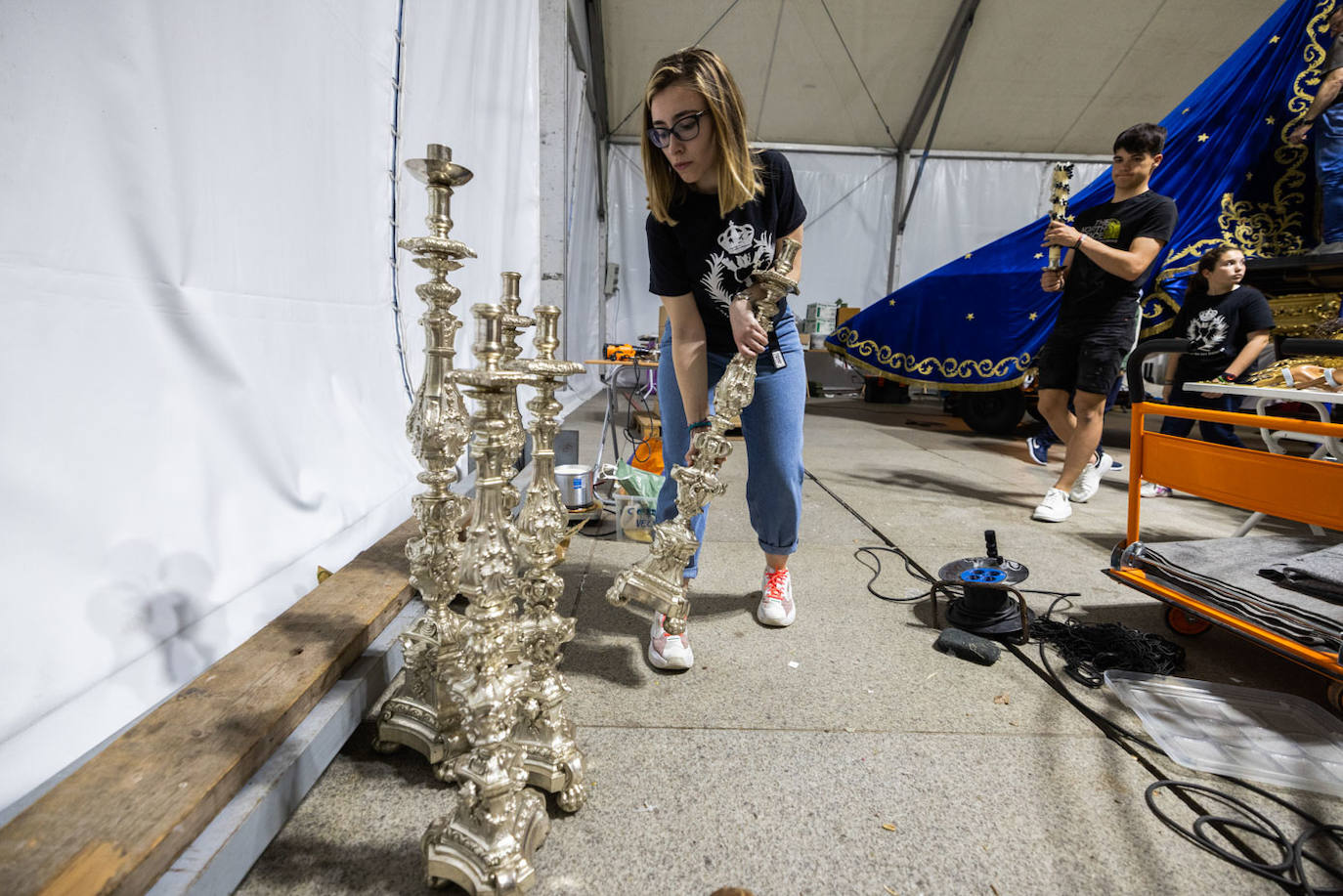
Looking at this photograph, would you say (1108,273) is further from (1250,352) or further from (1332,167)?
(1332,167)

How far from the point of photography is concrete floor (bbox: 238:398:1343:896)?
1.01 meters

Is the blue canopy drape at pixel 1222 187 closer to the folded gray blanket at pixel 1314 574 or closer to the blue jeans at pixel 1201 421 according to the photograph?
the blue jeans at pixel 1201 421

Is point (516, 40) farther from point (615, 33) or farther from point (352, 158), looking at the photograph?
point (615, 33)

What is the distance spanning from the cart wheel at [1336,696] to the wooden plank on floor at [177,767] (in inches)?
91.4

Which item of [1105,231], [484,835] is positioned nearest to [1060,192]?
[1105,231]

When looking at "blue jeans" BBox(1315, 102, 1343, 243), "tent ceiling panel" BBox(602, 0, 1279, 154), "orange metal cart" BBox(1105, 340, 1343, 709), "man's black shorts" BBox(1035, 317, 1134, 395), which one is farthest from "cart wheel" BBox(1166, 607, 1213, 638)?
"tent ceiling panel" BBox(602, 0, 1279, 154)

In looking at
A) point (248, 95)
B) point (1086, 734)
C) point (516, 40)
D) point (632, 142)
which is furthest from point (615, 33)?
point (1086, 734)

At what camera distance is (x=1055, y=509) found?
3.14m

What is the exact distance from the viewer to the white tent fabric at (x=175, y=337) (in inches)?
40.7

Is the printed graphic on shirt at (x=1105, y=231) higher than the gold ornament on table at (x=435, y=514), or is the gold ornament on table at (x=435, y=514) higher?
the printed graphic on shirt at (x=1105, y=231)

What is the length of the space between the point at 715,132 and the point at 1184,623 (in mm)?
2026

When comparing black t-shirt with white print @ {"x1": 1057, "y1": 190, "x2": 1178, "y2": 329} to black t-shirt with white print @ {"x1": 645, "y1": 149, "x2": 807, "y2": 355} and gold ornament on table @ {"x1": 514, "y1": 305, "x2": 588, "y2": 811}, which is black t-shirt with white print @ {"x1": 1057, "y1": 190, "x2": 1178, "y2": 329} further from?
gold ornament on table @ {"x1": 514, "y1": 305, "x2": 588, "y2": 811}

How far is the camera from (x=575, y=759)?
1138 mm

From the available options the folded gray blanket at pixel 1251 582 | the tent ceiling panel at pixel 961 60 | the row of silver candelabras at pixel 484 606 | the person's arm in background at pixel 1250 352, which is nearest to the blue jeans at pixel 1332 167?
the person's arm in background at pixel 1250 352
